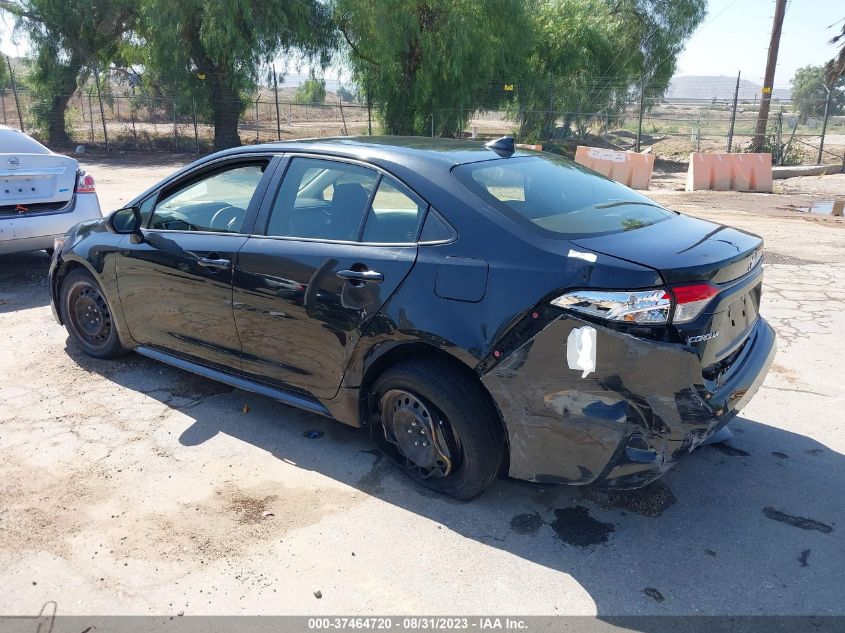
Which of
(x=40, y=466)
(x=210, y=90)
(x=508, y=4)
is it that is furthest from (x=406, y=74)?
(x=40, y=466)

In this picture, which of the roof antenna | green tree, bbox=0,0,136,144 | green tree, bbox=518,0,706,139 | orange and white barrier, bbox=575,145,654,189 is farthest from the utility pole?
green tree, bbox=0,0,136,144

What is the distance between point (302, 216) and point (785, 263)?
23.0 feet

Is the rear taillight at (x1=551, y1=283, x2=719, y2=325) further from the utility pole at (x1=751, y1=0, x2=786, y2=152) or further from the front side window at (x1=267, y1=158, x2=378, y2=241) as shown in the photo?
the utility pole at (x1=751, y1=0, x2=786, y2=152)

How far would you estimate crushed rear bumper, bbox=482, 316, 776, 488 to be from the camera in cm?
289

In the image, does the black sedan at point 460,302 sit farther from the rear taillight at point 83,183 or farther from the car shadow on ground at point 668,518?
the rear taillight at point 83,183

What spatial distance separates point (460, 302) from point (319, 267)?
871 millimetres

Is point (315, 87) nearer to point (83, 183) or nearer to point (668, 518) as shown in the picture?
point (83, 183)

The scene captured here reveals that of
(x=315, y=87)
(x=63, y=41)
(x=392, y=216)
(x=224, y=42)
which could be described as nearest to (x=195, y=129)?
(x=224, y=42)

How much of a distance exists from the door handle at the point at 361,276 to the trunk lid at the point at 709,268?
96 cm

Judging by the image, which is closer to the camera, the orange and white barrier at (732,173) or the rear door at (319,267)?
the rear door at (319,267)

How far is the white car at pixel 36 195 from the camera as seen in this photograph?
7008 millimetres

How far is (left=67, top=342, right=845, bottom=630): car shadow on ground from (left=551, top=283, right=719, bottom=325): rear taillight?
1.07m

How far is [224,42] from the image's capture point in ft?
76.8

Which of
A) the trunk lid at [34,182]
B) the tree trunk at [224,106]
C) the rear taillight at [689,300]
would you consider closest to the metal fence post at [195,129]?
the tree trunk at [224,106]
